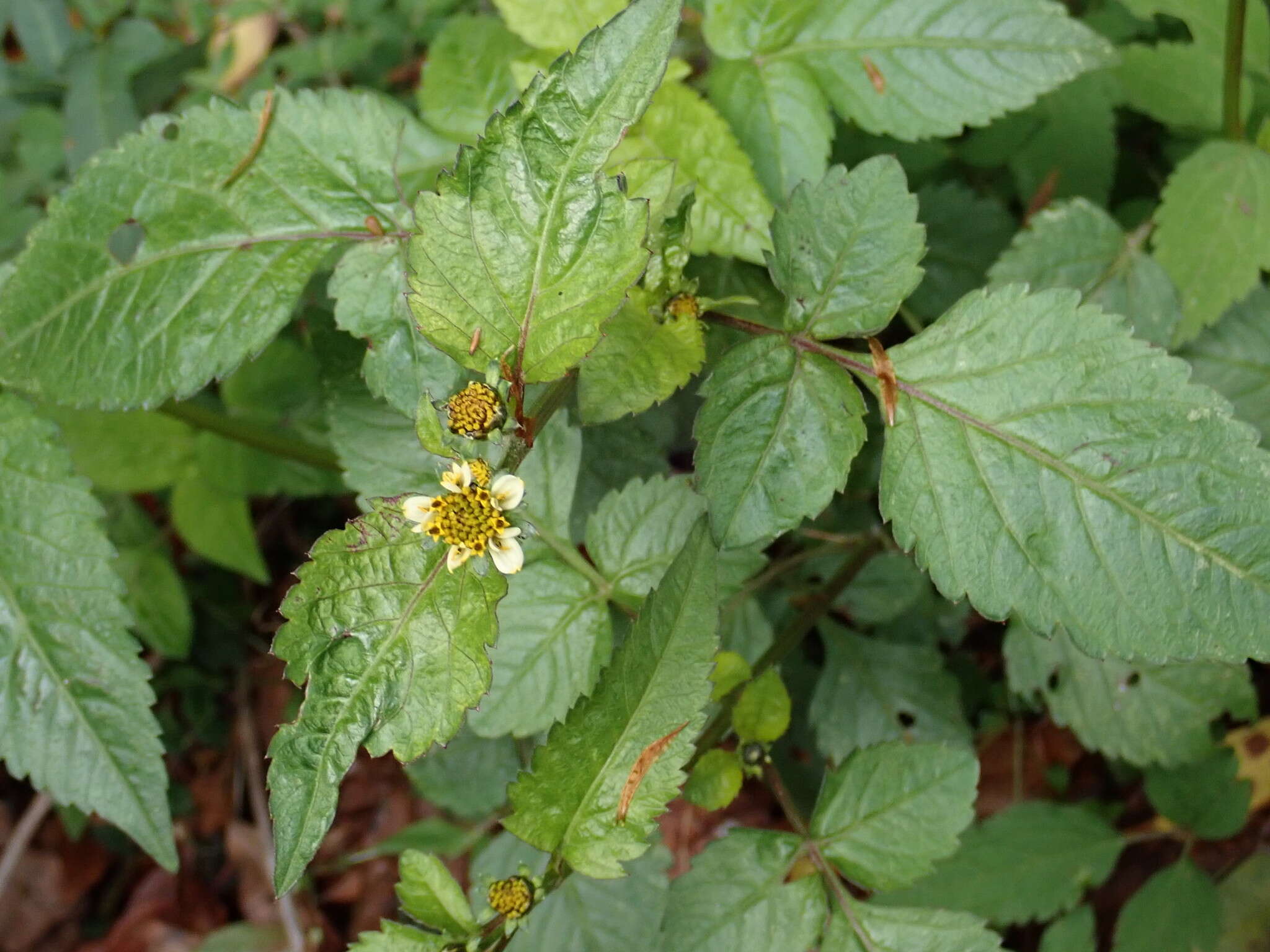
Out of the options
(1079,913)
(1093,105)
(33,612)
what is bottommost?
(1079,913)

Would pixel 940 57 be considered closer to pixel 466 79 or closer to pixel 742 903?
pixel 466 79

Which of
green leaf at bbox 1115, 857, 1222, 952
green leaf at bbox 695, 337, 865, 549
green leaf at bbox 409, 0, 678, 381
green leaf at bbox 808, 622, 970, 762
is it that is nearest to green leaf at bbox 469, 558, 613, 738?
green leaf at bbox 695, 337, 865, 549

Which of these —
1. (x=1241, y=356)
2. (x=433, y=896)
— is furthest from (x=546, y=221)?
(x=1241, y=356)

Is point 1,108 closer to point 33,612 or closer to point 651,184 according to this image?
point 33,612

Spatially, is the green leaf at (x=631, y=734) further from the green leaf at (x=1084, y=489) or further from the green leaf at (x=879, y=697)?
the green leaf at (x=879, y=697)

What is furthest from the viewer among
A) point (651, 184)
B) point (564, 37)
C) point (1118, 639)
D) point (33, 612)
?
point (564, 37)

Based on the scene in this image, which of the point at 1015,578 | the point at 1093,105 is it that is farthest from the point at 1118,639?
the point at 1093,105

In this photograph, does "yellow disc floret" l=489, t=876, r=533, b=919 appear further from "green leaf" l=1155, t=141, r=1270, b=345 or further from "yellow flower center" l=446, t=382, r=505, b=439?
"green leaf" l=1155, t=141, r=1270, b=345
